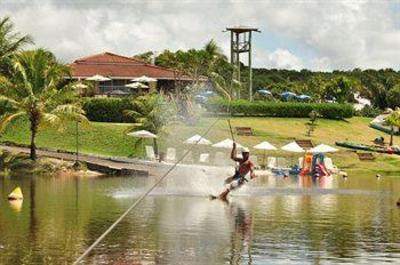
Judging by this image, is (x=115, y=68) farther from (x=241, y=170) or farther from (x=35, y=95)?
(x=241, y=170)

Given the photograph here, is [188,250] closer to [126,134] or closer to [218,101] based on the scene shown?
[126,134]

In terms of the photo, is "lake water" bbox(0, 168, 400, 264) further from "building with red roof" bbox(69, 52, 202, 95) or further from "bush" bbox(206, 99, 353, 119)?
"building with red roof" bbox(69, 52, 202, 95)

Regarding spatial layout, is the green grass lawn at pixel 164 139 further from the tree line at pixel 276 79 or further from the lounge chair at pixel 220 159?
the tree line at pixel 276 79

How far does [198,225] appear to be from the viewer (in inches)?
1148

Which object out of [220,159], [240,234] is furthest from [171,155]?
[240,234]

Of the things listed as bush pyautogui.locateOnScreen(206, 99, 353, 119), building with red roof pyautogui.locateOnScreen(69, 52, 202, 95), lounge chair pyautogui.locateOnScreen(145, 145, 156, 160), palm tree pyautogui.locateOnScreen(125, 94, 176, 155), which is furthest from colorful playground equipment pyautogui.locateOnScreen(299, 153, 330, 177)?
building with red roof pyautogui.locateOnScreen(69, 52, 202, 95)

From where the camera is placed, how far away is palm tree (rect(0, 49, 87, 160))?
56.1 metres

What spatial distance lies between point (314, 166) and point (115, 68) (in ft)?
125

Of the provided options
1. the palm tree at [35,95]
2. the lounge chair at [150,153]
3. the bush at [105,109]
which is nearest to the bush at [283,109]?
the bush at [105,109]

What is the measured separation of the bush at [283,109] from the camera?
88.6 metres

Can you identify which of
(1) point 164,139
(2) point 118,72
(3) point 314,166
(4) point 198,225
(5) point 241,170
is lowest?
(4) point 198,225

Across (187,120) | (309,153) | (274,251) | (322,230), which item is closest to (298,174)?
(309,153)

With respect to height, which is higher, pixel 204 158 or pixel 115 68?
pixel 115 68

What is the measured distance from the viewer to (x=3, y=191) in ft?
135
